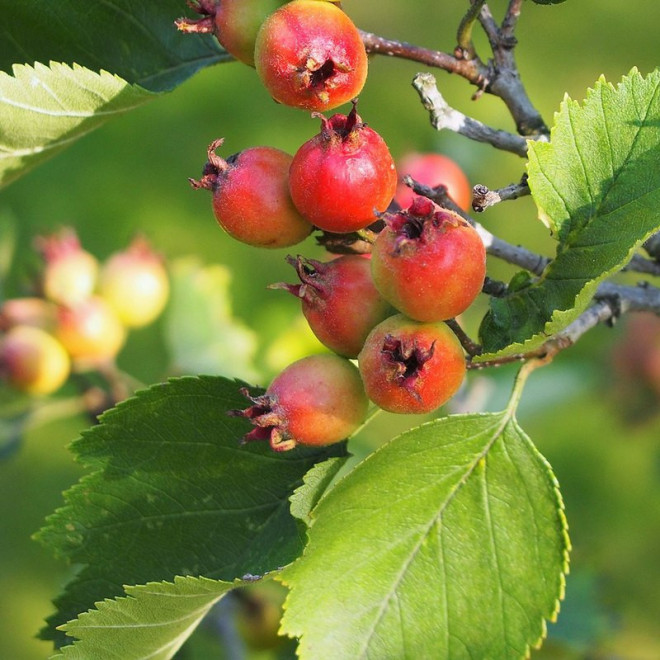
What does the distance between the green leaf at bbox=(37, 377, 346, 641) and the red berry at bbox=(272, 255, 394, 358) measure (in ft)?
0.71

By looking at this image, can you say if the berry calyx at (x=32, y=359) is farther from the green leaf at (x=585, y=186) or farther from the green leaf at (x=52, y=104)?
the green leaf at (x=585, y=186)

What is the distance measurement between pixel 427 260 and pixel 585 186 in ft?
1.03

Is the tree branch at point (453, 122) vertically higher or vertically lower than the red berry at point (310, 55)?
higher

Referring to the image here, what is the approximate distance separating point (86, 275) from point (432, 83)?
4.45 feet

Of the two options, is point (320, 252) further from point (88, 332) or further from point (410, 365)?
point (410, 365)

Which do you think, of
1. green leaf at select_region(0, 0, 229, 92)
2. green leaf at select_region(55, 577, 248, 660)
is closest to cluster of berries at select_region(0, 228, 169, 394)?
green leaf at select_region(0, 0, 229, 92)

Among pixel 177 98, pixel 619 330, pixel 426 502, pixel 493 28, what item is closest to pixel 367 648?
pixel 426 502

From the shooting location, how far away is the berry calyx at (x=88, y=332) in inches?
92.6

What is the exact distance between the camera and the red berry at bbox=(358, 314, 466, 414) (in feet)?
3.74

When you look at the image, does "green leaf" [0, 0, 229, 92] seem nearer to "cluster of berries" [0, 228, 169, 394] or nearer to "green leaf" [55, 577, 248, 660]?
"green leaf" [55, 577, 248, 660]

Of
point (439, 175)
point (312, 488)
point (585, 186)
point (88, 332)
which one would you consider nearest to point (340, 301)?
point (312, 488)

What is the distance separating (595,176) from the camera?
4.18ft

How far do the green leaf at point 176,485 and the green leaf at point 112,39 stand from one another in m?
0.53

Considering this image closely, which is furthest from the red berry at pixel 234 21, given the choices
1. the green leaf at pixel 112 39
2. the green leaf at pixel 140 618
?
the green leaf at pixel 140 618
